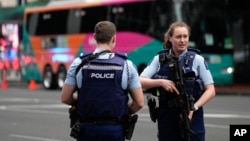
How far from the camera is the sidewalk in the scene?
2491cm

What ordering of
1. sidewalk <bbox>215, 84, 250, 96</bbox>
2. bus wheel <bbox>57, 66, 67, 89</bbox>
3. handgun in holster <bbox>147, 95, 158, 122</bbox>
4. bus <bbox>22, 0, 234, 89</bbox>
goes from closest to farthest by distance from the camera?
handgun in holster <bbox>147, 95, 158, 122</bbox>
bus <bbox>22, 0, 234, 89</bbox>
sidewalk <bbox>215, 84, 250, 96</bbox>
bus wheel <bbox>57, 66, 67, 89</bbox>

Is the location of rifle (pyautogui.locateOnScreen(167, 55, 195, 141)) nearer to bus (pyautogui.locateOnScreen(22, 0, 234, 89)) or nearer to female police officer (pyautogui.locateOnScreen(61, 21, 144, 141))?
female police officer (pyautogui.locateOnScreen(61, 21, 144, 141))

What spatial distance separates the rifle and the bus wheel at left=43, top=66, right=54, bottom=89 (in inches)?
942

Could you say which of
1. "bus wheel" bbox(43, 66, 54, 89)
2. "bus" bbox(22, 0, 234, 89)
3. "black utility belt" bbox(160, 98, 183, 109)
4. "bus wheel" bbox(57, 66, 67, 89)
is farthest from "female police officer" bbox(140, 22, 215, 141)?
"bus wheel" bbox(43, 66, 54, 89)

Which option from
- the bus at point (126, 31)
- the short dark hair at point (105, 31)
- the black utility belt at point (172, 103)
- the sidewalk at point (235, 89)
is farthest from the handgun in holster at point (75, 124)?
the sidewalk at point (235, 89)

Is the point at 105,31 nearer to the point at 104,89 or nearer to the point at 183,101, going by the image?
the point at 104,89

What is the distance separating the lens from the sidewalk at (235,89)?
81.7ft

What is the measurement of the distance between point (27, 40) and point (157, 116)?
26173 millimetres

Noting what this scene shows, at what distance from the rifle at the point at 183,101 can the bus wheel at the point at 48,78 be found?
23.9 metres

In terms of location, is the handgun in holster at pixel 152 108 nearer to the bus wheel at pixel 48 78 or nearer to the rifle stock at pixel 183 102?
the rifle stock at pixel 183 102

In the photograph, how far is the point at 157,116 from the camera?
18.9ft

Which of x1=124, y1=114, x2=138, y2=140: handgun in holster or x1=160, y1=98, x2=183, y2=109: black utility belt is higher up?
x1=160, y1=98, x2=183, y2=109: black utility belt

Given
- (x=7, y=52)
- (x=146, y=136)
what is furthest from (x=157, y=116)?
(x=7, y=52)

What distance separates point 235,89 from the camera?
26.5 meters
